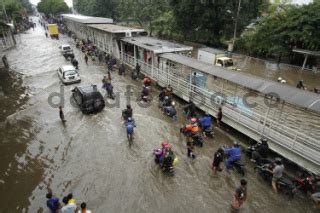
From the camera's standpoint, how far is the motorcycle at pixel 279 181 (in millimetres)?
7572

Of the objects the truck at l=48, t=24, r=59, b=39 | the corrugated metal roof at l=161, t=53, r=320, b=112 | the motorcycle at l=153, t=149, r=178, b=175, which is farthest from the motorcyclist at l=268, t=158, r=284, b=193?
the truck at l=48, t=24, r=59, b=39

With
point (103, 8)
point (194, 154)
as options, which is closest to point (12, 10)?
point (103, 8)

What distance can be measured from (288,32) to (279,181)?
856 inches

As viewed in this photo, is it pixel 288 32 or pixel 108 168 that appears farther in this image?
pixel 288 32

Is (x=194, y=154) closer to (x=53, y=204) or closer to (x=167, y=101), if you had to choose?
(x=167, y=101)

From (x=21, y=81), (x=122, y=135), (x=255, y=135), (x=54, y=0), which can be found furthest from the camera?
(x=54, y=0)

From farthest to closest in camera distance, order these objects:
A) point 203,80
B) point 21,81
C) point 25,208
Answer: point 21,81 < point 203,80 < point 25,208

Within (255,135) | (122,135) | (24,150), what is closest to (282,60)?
(255,135)

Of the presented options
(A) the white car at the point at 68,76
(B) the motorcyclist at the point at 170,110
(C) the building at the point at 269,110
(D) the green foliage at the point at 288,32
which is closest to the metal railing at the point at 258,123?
(C) the building at the point at 269,110

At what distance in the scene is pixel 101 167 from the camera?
928cm

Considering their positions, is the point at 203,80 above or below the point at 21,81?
above

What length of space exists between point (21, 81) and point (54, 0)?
7014 cm

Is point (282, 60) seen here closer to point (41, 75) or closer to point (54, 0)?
point (41, 75)

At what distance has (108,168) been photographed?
363 inches
